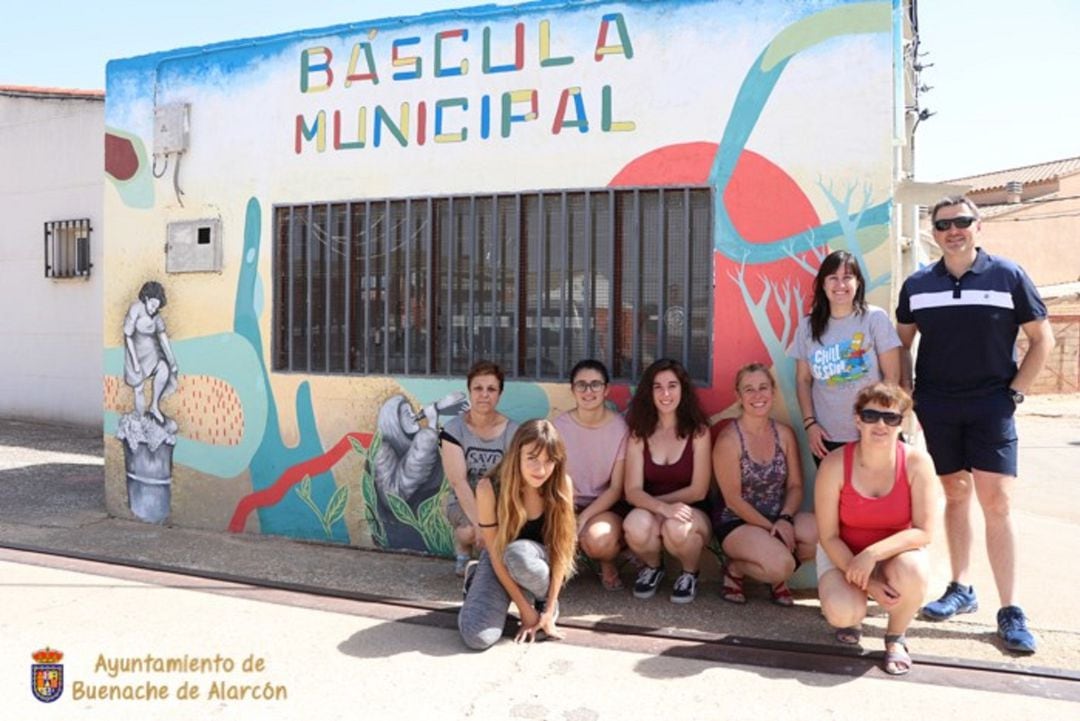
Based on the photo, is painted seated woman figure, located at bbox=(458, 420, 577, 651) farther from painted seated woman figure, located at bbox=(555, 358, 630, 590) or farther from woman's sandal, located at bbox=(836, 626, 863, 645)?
woman's sandal, located at bbox=(836, 626, 863, 645)

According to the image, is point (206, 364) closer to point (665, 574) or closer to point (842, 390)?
point (665, 574)

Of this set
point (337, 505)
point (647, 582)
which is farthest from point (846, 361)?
point (337, 505)

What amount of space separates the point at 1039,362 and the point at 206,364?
5038mm

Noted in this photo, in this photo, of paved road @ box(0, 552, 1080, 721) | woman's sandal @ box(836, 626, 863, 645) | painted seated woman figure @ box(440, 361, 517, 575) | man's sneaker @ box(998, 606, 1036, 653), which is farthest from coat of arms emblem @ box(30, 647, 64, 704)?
man's sneaker @ box(998, 606, 1036, 653)

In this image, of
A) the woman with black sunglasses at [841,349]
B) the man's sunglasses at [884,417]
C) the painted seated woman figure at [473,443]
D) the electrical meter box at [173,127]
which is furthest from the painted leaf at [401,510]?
the man's sunglasses at [884,417]

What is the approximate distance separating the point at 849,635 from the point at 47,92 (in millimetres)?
11149

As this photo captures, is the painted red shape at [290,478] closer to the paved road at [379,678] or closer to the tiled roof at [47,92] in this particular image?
the paved road at [379,678]

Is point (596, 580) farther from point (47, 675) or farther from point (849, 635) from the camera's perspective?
point (47, 675)

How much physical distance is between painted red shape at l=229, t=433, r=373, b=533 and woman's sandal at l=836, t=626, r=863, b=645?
3.07 metres

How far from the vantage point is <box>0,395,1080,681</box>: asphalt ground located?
13.7 feet

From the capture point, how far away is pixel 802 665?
3885 mm

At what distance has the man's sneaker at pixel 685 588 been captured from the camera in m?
4.71

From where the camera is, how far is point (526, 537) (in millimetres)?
4266

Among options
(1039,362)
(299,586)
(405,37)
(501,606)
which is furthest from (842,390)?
(405,37)
